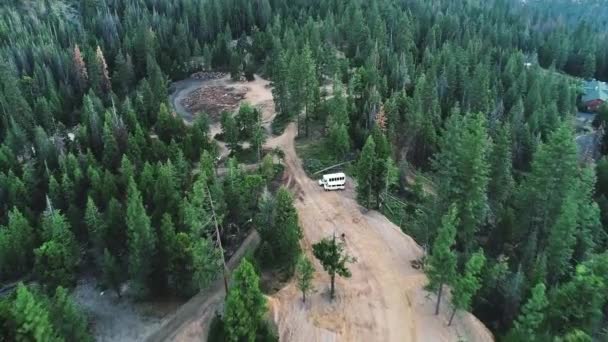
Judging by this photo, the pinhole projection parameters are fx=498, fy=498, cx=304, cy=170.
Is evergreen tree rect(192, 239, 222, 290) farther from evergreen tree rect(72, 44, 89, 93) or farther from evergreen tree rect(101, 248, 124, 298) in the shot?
evergreen tree rect(72, 44, 89, 93)

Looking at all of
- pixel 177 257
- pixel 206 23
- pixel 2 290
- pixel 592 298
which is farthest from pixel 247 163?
pixel 206 23

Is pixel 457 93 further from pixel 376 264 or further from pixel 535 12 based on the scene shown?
pixel 535 12

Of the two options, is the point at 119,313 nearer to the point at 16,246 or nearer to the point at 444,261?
the point at 16,246

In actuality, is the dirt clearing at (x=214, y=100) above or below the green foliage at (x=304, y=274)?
below

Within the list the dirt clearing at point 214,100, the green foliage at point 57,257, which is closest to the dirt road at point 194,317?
the green foliage at point 57,257

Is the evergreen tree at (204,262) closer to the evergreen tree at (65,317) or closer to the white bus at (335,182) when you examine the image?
the evergreen tree at (65,317)

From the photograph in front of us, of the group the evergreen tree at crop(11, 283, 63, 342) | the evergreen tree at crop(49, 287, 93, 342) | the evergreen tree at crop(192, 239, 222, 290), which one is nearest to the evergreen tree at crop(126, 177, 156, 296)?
the evergreen tree at crop(192, 239, 222, 290)

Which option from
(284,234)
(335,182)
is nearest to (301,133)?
(335,182)
